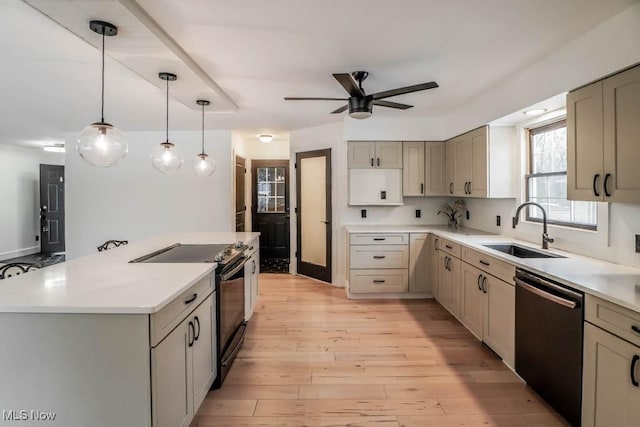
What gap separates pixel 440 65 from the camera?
285 centimetres

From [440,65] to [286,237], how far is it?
5062mm

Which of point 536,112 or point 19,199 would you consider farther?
point 19,199

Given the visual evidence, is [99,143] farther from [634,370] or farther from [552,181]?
[552,181]

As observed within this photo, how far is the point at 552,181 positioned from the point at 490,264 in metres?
1.05

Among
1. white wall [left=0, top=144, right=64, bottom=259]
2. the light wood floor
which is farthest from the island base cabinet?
white wall [left=0, top=144, right=64, bottom=259]

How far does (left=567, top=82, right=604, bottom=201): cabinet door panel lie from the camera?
2.10 m

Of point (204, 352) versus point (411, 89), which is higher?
point (411, 89)

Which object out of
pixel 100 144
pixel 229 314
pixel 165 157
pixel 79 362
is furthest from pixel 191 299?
pixel 165 157

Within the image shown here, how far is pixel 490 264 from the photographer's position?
9.30ft

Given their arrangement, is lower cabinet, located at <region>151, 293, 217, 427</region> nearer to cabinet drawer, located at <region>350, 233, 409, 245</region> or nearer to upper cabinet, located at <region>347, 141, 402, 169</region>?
cabinet drawer, located at <region>350, 233, 409, 245</region>

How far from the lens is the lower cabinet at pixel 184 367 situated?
5.03 feet

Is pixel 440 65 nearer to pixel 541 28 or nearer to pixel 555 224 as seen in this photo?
pixel 541 28

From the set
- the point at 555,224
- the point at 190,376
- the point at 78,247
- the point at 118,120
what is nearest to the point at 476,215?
the point at 555,224

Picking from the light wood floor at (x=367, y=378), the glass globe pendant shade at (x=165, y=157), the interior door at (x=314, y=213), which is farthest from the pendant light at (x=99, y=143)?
the interior door at (x=314, y=213)
